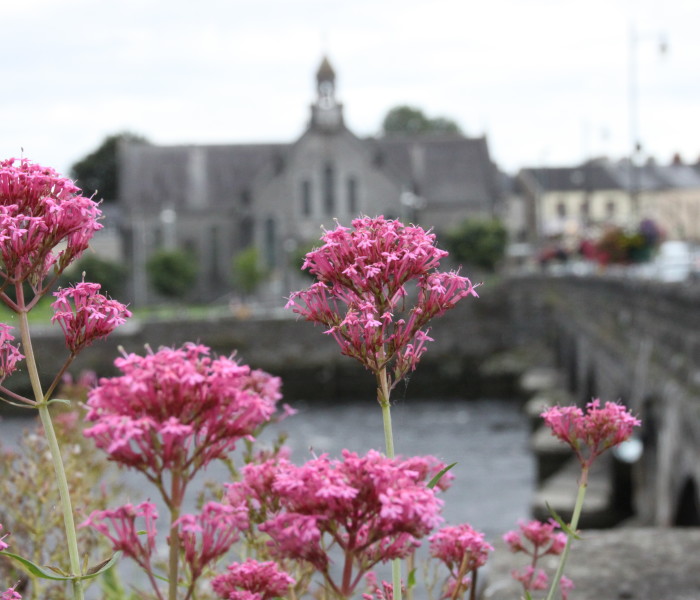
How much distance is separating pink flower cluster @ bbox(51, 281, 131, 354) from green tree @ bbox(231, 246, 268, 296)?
67163 millimetres

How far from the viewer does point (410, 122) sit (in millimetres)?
108812

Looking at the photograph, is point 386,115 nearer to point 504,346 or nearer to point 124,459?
point 504,346

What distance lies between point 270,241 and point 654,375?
199ft

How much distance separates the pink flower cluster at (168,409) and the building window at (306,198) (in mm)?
71643

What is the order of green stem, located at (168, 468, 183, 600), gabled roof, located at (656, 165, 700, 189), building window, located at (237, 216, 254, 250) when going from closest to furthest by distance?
green stem, located at (168, 468, 183, 600) → building window, located at (237, 216, 254, 250) → gabled roof, located at (656, 165, 700, 189)

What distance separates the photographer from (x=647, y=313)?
727 inches

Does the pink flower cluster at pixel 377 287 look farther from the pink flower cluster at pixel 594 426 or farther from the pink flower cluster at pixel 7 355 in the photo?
the pink flower cluster at pixel 7 355

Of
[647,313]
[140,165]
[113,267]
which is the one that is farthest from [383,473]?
[140,165]

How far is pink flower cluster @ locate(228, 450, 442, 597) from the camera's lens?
181 centimetres

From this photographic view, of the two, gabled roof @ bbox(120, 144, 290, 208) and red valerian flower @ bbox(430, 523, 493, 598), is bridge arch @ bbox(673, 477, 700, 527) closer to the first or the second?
red valerian flower @ bbox(430, 523, 493, 598)

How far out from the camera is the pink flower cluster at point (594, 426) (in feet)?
8.00

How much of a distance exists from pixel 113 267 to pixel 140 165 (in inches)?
521

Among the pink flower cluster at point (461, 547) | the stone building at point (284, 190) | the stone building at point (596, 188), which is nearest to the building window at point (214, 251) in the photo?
the stone building at point (284, 190)

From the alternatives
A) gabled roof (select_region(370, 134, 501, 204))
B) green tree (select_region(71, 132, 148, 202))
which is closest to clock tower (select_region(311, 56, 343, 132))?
gabled roof (select_region(370, 134, 501, 204))
